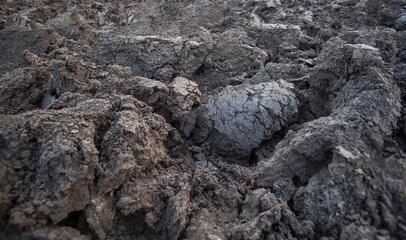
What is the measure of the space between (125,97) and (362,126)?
2.66 m

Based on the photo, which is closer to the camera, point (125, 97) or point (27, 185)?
point (27, 185)

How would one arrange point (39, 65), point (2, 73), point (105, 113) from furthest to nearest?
1. point (2, 73)
2. point (39, 65)
3. point (105, 113)

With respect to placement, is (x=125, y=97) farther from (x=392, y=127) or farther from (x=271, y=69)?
(x=392, y=127)

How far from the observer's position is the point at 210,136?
3578 mm

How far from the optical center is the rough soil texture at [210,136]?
222cm

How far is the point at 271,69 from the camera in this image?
13.7 feet

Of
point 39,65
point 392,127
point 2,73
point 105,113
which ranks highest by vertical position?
point 392,127

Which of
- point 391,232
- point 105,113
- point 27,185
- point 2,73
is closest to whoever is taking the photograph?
point 391,232

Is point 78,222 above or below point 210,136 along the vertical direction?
above

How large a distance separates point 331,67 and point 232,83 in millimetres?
1549

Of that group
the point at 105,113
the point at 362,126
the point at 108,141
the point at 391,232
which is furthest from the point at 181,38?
the point at 391,232

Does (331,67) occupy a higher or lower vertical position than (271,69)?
higher

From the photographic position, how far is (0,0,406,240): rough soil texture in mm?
2217

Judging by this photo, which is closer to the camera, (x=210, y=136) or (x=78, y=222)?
(x=78, y=222)
